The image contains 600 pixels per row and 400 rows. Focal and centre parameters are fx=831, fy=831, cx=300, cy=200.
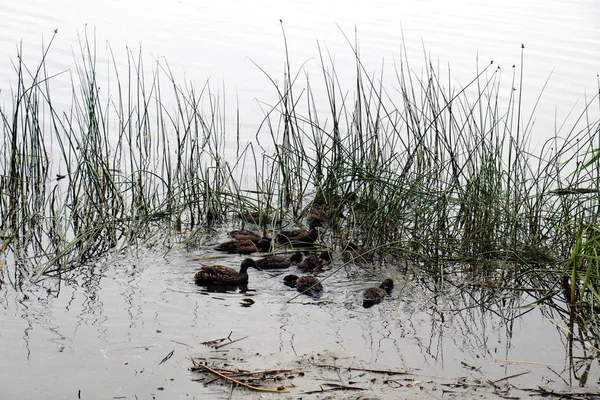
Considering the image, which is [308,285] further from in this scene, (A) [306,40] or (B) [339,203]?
(A) [306,40]

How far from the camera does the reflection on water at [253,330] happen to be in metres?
3.65

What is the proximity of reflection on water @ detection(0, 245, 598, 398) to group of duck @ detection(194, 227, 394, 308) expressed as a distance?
60 mm

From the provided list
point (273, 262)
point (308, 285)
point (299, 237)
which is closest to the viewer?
point (308, 285)

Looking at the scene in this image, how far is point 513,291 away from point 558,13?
1408cm

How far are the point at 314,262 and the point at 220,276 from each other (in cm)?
69

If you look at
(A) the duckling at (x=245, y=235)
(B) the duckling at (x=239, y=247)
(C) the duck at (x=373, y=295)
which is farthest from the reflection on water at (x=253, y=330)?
(A) the duckling at (x=245, y=235)

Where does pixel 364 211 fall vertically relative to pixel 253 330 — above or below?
above

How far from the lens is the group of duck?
15.3 feet

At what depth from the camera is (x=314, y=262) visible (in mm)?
5137

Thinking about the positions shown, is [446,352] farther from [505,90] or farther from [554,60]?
[554,60]

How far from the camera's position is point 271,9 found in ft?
54.5

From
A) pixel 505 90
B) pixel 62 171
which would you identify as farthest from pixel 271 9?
pixel 62 171

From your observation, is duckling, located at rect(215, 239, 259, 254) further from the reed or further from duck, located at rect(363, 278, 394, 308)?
duck, located at rect(363, 278, 394, 308)

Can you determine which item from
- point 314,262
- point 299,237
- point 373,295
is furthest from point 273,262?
point 373,295
